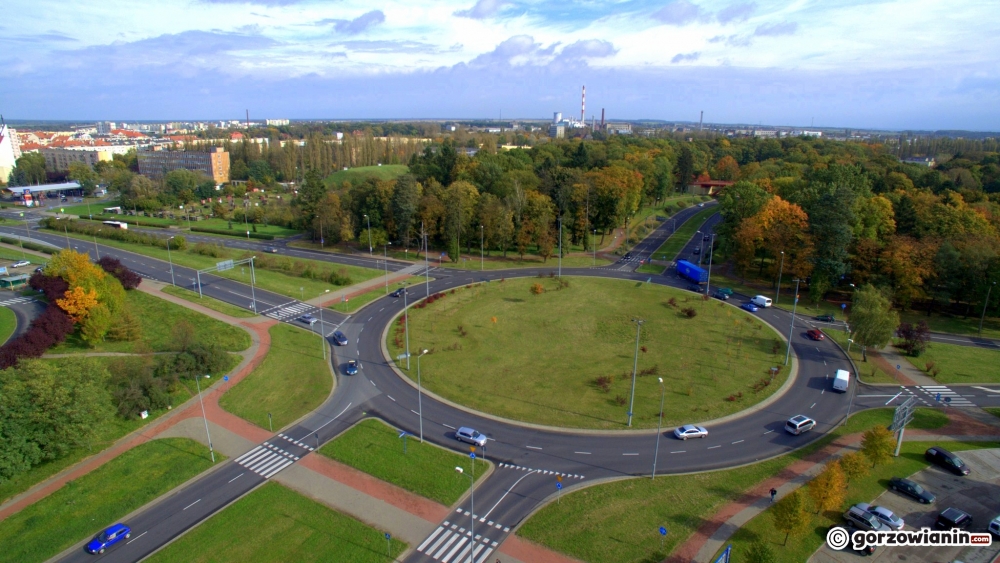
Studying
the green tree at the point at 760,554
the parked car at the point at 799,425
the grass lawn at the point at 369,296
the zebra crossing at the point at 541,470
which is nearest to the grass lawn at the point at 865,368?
the parked car at the point at 799,425

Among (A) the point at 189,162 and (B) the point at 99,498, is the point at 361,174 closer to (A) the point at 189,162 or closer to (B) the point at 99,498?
(A) the point at 189,162

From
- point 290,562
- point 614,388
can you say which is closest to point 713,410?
point 614,388

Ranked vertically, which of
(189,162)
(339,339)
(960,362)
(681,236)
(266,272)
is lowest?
(960,362)

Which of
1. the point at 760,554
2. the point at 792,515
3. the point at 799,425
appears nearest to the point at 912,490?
the point at 799,425

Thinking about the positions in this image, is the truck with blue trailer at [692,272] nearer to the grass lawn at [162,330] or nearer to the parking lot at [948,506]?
the parking lot at [948,506]

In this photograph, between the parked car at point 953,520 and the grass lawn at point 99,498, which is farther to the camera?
the grass lawn at point 99,498

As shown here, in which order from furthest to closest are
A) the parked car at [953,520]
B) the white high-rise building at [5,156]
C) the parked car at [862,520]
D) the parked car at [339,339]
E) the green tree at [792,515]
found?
the white high-rise building at [5,156]
the parked car at [339,339]
the parked car at [953,520]
the parked car at [862,520]
the green tree at [792,515]
